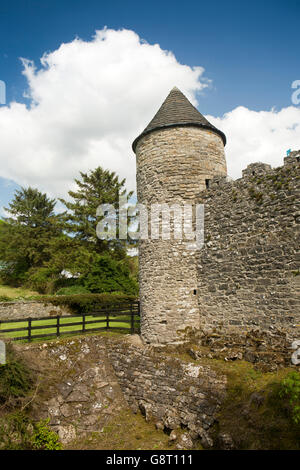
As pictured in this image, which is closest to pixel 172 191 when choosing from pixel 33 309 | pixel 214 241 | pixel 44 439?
pixel 214 241

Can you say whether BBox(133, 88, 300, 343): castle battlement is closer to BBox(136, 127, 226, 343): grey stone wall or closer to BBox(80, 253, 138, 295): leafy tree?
BBox(136, 127, 226, 343): grey stone wall

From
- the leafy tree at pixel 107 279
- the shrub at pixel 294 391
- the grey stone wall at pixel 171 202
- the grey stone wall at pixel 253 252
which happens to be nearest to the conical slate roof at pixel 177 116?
the grey stone wall at pixel 171 202

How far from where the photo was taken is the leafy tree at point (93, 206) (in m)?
26.2

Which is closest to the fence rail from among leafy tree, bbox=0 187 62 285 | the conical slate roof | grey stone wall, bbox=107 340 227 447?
grey stone wall, bbox=107 340 227 447

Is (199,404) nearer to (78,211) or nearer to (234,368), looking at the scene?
(234,368)

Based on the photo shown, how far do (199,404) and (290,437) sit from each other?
7.30 feet

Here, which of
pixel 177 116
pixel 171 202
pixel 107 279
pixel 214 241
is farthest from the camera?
pixel 107 279

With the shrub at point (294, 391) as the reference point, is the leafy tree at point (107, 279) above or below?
above

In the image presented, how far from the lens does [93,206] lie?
87.3 ft

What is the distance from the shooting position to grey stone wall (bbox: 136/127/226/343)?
912 centimetres

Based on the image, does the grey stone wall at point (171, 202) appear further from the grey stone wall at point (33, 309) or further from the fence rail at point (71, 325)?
the grey stone wall at point (33, 309)

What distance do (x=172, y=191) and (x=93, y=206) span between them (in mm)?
18124

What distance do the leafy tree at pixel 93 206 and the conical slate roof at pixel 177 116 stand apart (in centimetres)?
1606

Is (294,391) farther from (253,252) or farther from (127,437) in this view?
(127,437)
